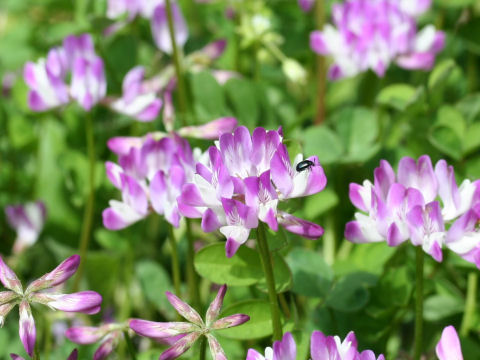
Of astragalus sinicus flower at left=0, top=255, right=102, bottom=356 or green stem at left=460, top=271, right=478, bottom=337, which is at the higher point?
astragalus sinicus flower at left=0, top=255, right=102, bottom=356

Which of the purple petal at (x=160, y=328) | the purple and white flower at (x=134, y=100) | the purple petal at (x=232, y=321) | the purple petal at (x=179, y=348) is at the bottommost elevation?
the purple petal at (x=179, y=348)

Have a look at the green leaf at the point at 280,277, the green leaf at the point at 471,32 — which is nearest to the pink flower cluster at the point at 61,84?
the green leaf at the point at 280,277

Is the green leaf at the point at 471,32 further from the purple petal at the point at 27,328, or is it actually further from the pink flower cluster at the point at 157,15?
the purple petal at the point at 27,328

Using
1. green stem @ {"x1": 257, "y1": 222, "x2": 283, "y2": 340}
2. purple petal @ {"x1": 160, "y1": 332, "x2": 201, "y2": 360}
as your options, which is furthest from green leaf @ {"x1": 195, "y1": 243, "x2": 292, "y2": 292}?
purple petal @ {"x1": 160, "y1": 332, "x2": 201, "y2": 360}

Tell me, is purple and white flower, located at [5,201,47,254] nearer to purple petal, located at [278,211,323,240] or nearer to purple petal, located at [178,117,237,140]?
purple petal, located at [178,117,237,140]

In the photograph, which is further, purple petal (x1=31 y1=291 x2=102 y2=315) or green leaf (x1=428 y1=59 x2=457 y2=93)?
green leaf (x1=428 y1=59 x2=457 y2=93)

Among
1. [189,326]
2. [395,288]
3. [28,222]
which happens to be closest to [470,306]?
[395,288]

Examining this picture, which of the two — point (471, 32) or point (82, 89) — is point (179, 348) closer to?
point (82, 89)
